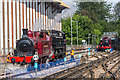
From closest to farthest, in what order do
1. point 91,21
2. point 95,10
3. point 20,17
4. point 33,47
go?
1. point 33,47
2. point 20,17
3. point 91,21
4. point 95,10

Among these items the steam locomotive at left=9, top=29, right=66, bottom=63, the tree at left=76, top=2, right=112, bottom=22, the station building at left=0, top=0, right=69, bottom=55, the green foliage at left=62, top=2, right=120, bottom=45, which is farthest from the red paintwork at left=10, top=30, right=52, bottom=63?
the tree at left=76, top=2, right=112, bottom=22

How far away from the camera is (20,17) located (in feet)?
84.6

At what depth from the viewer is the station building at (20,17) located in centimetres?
2242

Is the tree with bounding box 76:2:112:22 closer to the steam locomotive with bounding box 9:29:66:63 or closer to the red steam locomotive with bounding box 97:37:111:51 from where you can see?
the red steam locomotive with bounding box 97:37:111:51

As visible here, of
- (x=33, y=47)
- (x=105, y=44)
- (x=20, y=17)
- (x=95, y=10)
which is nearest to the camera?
(x=33, y=47)

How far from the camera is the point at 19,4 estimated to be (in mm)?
25422

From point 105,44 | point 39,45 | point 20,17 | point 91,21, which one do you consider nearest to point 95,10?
point 91,21

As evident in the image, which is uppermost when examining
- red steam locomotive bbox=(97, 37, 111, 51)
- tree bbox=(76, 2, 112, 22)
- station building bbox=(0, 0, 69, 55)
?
tree bbox=(76, 2, 112, 22)

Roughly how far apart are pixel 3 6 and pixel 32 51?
9836 millimetres

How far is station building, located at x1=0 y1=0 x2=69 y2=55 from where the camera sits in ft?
73.6

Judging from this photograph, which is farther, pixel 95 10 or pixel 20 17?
pixel 95 10

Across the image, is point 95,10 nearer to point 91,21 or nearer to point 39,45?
point 91,21

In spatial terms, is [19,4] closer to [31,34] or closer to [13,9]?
[13,9]

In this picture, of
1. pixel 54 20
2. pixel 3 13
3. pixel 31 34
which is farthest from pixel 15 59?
pixel 54 20
